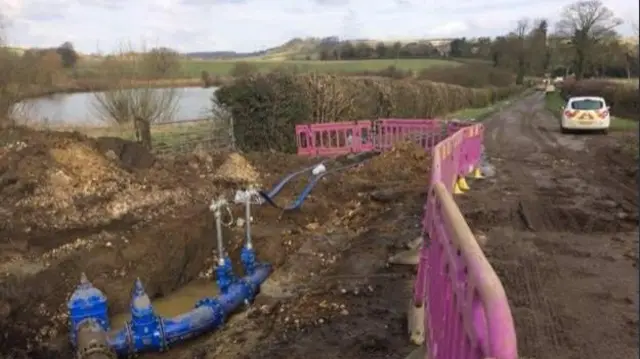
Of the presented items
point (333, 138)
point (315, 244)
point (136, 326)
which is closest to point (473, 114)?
point (333, 138)

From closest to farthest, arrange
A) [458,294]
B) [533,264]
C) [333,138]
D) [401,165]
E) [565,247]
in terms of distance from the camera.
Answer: [458,294] < [533,264] < [565,247] < [401,165] < [333,138]

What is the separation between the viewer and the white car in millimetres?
25281

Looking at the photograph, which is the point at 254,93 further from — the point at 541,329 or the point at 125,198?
the point at 541,329

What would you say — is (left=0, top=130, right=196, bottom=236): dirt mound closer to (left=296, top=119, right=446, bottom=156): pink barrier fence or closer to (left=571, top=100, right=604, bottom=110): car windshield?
(left=296, top=119, right=446, bottom=156): pink barrier fence

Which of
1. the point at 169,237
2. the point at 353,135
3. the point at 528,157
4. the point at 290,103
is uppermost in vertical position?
the point at 290,103

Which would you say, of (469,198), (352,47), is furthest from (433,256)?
(352,47)

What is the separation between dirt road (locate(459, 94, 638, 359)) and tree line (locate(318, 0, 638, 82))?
40201 millimetres

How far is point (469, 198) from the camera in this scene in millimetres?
12039

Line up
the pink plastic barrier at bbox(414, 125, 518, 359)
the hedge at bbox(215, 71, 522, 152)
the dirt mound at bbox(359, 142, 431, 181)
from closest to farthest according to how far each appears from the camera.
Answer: the pink plastic barrier at bbox(414, 125, 518, 359)
the dirt mound at bbox(359, 142, 431, 181)
the hedge at bbox(215, 71, 522, 152)

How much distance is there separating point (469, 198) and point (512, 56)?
8797 centimetres

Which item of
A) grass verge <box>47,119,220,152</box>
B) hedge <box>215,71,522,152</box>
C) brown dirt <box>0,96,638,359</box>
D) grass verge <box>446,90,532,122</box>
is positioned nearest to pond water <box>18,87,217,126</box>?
grass verge <box>47,119,220,152</box>

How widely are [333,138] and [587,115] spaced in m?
11.6

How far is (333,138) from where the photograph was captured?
20750mm

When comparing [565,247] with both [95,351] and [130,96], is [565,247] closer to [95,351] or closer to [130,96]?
[95,351]
